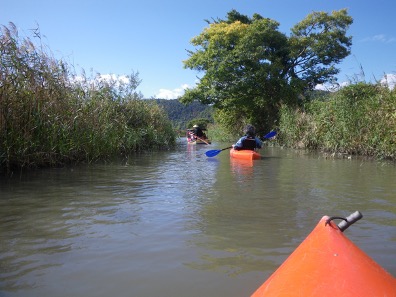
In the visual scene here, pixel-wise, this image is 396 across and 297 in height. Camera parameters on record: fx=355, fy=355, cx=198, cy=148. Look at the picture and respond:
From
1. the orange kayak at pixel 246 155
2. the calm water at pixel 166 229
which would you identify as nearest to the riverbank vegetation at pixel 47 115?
the calm water at pixel 166 229

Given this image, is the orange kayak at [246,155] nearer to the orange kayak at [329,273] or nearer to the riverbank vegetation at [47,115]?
the riverbank vegetation at [47,115]

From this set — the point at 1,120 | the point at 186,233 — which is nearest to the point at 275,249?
the point at 186,233

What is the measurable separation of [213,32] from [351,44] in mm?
8473

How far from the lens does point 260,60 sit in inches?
726

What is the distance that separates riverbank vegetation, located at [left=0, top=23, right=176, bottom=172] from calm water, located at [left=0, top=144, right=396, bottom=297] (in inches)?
28.2

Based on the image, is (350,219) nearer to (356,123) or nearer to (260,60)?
(356,123)

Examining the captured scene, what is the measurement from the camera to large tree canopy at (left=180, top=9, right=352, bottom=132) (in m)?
18.0

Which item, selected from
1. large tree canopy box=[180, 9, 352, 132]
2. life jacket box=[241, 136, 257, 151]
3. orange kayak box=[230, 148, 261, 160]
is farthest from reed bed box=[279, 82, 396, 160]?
large tree canopy box=[180, 9, 352, 132]

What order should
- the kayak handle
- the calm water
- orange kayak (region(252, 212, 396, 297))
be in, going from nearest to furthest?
orange kayak (region(252, 212, 396, 297)) → the kayak handle → the calm water

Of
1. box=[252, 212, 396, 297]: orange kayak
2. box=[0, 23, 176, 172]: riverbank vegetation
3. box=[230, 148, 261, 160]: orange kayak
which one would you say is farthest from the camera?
box=[230, 148, 261, 160]: orange kayak

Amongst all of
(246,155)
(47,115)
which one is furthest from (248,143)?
(47,115)

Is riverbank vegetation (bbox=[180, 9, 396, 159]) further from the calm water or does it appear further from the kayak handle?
the kayak handle

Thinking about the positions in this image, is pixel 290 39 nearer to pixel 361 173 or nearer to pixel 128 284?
pixel 361 173

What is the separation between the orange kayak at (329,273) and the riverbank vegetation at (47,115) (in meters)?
5.13
